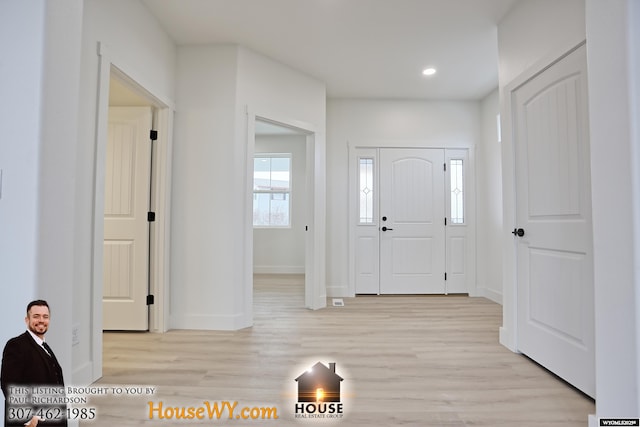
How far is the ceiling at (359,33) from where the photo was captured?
8.68 feet

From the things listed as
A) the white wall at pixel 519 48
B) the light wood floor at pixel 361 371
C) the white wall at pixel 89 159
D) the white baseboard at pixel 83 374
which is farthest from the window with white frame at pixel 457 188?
the white baseboard at pixel 83 374

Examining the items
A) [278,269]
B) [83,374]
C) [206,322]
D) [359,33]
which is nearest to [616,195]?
[359,33]

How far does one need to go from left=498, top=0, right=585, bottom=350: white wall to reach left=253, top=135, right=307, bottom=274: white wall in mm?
4362

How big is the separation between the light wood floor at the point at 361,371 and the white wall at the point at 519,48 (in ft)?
1.62

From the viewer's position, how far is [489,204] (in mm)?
4367

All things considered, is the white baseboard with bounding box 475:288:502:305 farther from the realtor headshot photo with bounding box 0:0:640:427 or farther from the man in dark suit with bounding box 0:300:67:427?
the man in dark suit with bounding box 0:300:67:427

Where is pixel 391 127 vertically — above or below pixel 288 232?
above

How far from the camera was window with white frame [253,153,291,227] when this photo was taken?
6793 mm

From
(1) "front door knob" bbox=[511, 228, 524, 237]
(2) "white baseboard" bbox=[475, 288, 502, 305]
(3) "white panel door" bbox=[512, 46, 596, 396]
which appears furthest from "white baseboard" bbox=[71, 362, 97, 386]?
(2) "white baseboard" bbox=[475, 288, 502, 305]

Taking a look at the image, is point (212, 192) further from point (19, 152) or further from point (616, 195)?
point (616, 195)

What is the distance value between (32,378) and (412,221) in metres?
4.17

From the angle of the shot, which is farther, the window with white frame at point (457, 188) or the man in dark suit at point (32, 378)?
the window with white frame at point (457, 188)

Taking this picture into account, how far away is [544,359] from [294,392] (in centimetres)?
165

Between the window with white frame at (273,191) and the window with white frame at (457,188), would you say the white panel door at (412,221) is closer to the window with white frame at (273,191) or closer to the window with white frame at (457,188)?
the window with white frame at (457,188)
